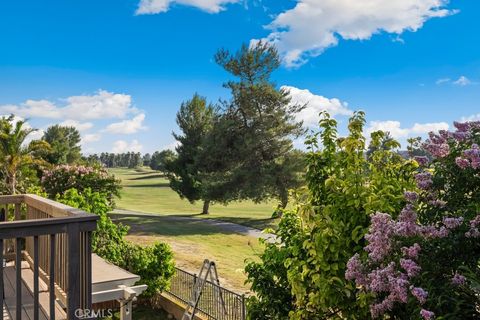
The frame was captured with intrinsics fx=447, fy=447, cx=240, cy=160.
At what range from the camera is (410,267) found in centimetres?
325

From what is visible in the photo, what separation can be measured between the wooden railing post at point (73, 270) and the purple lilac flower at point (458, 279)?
9.56ft

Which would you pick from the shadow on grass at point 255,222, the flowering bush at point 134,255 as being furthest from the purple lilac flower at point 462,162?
the shadow on grass at point 255,222

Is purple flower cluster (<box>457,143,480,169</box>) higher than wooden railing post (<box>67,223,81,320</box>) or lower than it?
higher

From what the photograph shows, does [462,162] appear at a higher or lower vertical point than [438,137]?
lower

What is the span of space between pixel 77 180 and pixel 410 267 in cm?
1920

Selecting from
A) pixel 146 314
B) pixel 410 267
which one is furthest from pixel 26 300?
pixel 146 314

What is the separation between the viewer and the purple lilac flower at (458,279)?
123 inches

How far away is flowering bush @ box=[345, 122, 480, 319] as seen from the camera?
10.4 ft

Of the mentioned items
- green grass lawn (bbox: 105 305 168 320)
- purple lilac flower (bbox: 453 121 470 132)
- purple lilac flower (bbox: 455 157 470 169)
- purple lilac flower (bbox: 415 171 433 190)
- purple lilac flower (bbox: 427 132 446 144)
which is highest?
purple lilac flower (bbox: 453 121 470 132)

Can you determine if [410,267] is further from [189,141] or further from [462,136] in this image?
[189,141]

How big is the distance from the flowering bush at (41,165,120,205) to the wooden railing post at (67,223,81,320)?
16.8 metres

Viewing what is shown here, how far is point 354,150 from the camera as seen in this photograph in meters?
4.79

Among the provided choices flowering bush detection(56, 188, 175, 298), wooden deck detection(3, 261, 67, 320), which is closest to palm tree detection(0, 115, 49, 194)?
flowering bush detection(56, 188, 175, 298)

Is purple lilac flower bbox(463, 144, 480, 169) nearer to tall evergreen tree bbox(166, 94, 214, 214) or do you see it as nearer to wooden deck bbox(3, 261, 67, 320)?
wooden deck bbox(3, 261, 67, 320)
